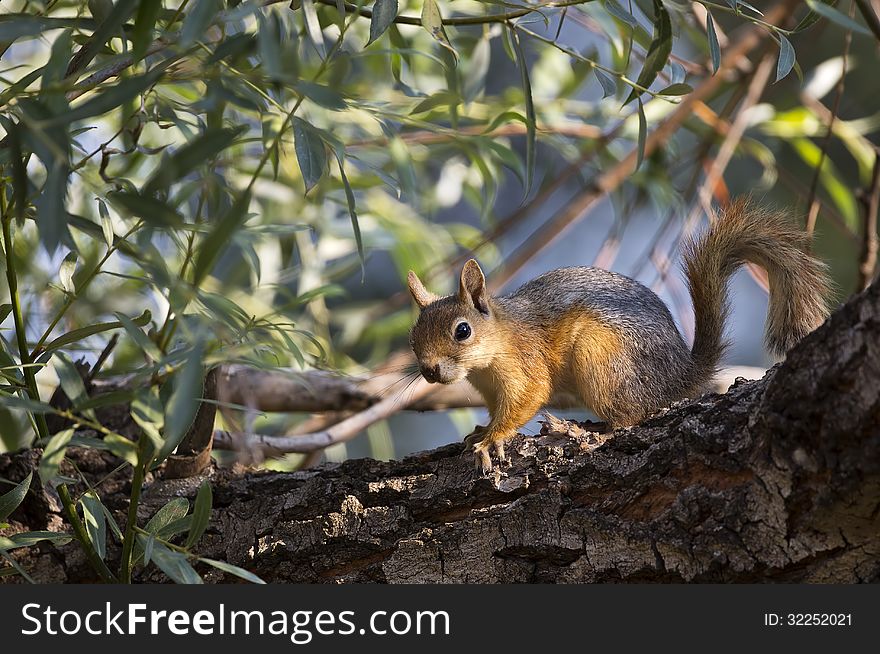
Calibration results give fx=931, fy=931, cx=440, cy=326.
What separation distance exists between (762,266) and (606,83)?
1.73 feet

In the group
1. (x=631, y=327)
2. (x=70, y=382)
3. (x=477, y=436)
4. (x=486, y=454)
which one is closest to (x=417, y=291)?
(x=477, y=436)

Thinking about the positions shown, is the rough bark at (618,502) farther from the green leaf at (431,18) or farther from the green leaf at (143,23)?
the green leaf at (143,23)

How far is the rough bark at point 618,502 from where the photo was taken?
3.38 ft

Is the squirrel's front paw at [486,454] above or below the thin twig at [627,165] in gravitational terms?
below

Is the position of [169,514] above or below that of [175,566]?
above

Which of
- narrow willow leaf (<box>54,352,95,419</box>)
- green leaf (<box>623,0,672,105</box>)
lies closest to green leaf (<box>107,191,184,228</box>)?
narrow willow leaf (<box>54,352,95,419</box>)

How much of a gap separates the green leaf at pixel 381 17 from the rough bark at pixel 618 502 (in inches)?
23.8

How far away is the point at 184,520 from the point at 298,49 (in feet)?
1.91

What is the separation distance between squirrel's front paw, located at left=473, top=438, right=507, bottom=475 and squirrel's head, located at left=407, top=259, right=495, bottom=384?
0.31m

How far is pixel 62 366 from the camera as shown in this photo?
1077 mm

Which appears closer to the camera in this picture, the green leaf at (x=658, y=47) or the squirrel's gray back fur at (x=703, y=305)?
the green leaf at (x=658, y=47)

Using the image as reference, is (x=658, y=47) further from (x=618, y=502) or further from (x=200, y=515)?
(x=200, y=515)

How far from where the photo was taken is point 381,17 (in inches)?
42.8

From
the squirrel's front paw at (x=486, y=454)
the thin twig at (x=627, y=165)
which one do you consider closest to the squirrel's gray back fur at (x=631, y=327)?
the thin twig at (x=627, y=165)
